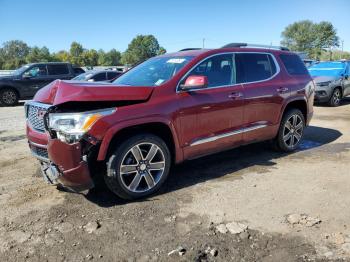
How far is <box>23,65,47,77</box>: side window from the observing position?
16031 mm

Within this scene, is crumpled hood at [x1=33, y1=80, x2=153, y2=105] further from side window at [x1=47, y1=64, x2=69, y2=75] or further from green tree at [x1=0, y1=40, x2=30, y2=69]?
green tree at [x1=0, y1=40, x2=30, y2=69]

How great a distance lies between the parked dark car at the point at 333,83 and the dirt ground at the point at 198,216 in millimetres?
7990

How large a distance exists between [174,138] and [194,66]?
3.30 feet

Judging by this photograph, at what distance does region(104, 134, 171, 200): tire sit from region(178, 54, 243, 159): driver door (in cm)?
40

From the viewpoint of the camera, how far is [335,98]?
13602 millimetres

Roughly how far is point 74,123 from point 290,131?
157 inches

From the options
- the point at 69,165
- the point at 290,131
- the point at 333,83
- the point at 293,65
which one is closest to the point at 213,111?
the point at 69,165

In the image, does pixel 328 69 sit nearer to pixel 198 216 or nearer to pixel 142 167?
pixel 142 167

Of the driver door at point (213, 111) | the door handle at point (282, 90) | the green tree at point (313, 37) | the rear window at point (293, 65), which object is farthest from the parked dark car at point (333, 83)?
the green tree at point (313, 37)

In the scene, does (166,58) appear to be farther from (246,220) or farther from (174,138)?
(246,220)

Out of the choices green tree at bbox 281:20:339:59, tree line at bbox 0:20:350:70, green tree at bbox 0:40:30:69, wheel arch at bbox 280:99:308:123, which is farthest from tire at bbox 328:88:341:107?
green tree at bbox 0:40:30:69

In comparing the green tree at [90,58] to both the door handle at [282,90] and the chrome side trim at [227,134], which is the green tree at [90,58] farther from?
the chrome side trim at [227,134]

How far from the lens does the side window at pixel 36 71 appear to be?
52.6ft

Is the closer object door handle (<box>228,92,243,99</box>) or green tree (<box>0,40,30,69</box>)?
door handle (<box>228,92,243,99</box>)
